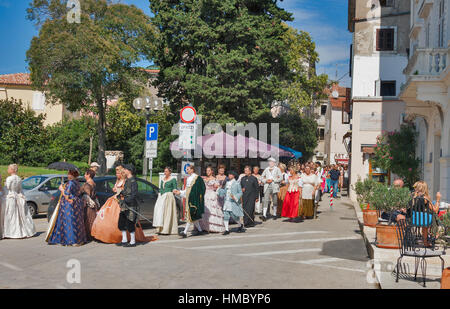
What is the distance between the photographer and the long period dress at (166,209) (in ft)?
43.0

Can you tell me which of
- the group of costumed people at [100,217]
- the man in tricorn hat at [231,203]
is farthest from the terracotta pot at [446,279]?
the man in tricorn hat at [231,203]

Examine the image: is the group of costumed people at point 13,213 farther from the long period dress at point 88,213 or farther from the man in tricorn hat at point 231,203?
the man in tricorn hat at point 231,203

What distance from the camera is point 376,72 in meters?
28.6

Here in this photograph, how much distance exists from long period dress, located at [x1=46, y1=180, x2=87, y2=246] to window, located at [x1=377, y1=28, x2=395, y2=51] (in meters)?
22.3

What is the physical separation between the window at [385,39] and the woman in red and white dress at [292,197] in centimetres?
1427

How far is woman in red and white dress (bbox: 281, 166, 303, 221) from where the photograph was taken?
17203 mm

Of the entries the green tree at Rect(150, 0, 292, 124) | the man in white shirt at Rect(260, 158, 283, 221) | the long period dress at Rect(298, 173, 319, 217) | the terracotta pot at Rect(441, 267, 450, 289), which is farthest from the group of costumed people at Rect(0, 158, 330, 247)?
the green tree at Rect(150, 0, 292, 124)

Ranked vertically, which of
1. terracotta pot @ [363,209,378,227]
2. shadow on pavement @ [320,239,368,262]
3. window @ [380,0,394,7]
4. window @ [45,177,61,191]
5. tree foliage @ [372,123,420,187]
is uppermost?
window @ [380,0,394,7]

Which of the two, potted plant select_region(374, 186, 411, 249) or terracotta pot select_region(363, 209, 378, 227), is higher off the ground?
potted plant select_region(374, 186, 411, 249)

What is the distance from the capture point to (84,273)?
8219mm

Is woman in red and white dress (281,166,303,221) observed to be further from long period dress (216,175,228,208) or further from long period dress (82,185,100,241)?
long period dress (82,185,100,241)

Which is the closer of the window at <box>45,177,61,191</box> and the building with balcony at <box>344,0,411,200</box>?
the window at <box>45,177,61,191</box>

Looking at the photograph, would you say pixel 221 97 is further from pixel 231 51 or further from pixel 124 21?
pixel 124 21

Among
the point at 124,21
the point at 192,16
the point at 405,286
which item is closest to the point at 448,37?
the point at 405,286
